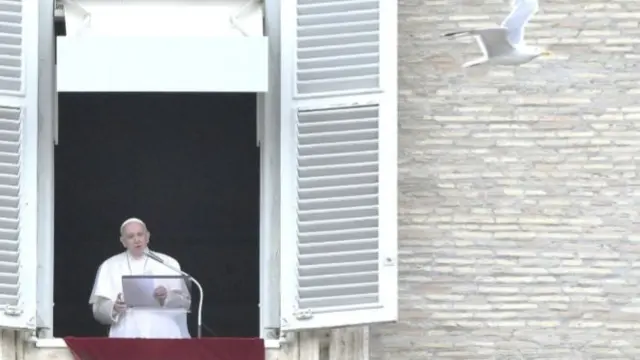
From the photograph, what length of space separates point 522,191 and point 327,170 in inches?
45.0

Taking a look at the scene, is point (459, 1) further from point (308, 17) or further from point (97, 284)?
point (97, 284)

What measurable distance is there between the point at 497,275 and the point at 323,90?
4.25 feet

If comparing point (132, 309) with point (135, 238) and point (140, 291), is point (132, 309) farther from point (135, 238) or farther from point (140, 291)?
point (135, 238)

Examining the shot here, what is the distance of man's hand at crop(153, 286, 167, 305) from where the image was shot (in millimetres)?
13531

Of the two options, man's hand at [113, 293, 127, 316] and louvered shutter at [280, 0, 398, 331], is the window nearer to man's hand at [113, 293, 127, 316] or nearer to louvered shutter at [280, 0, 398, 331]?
louvered shutter at [280, 0, 398, 331]

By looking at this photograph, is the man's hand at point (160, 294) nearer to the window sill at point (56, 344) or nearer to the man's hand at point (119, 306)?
the man's hand at point (119, 306)

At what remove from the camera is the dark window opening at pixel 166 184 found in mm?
15898

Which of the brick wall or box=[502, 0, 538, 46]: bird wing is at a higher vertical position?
box=[502, 0, 538, 46]: bird wing

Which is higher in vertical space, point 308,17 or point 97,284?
point 308,17

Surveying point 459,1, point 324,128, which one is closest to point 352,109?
point 324,128

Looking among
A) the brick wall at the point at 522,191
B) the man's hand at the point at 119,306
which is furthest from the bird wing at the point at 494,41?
the man's hand at the point at 119,306

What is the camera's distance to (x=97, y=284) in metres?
13.9

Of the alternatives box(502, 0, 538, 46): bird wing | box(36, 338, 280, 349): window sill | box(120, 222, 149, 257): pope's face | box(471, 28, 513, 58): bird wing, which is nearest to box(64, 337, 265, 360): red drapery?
box(36, 338, 280, 349): window sill

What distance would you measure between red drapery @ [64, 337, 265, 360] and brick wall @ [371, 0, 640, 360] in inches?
37.1
